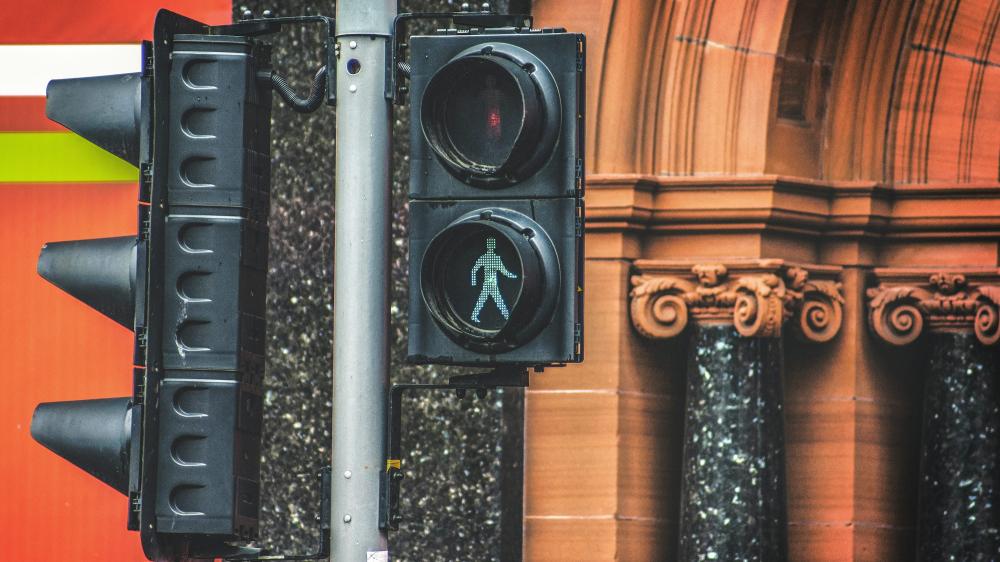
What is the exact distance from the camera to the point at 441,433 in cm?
735

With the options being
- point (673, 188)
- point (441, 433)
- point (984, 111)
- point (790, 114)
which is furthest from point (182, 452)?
point (984, 111)

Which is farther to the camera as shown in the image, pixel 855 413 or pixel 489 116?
pixel 855 413

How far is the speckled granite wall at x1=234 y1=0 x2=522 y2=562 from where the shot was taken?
730 centimetres

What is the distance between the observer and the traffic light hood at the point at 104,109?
4.93 m

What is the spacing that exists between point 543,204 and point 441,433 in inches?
111

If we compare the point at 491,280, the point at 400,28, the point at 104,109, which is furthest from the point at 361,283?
the point at 104,109

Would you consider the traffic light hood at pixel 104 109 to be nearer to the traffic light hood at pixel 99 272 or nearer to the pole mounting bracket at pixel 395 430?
the traffic light hood at pixel 99 272

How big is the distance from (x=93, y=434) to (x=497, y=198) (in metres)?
1.30

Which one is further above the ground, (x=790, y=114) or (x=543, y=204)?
(x=790, y=114)

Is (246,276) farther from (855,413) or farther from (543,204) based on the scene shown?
(855,413)

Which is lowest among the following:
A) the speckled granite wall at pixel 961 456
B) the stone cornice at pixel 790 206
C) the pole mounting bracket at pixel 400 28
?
the speckled granite wall at pixel 961 456

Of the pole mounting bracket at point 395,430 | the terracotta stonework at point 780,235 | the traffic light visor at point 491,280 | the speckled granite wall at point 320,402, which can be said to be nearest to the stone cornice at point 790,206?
the terracotta stonework at point 780,235

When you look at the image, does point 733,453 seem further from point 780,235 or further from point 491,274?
point 491,274

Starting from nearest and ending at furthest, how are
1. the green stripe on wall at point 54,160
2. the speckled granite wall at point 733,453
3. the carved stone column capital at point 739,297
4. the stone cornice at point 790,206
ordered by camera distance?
the speckled granite wall at point 733,453, the carved stone column capital at point 739,297, the stone cornice at point 790,206, the green stripe on wall at point 54,160
